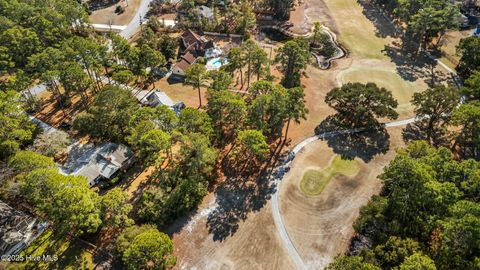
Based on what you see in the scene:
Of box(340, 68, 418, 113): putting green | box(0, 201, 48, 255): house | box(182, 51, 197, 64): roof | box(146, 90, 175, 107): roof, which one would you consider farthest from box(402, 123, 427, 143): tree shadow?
box(0, 201, 48, 255): house

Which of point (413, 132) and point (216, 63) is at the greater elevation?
point (216, 63)

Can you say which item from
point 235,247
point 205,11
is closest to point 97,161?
point 235,247

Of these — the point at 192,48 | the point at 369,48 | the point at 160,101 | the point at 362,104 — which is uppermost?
the point at 362,104

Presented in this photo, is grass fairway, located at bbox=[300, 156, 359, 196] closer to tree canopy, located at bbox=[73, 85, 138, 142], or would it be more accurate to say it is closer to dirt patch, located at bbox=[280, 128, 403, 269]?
dirt patch, located at bbox=[280, 128, 403, 269]

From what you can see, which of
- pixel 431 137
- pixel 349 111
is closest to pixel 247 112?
pixel 349 111

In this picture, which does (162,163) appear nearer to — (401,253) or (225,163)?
(225,163)

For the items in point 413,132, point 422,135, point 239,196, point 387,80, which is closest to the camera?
point 239,196

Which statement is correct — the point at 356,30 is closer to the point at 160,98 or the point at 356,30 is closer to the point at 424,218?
the point at 160,98
